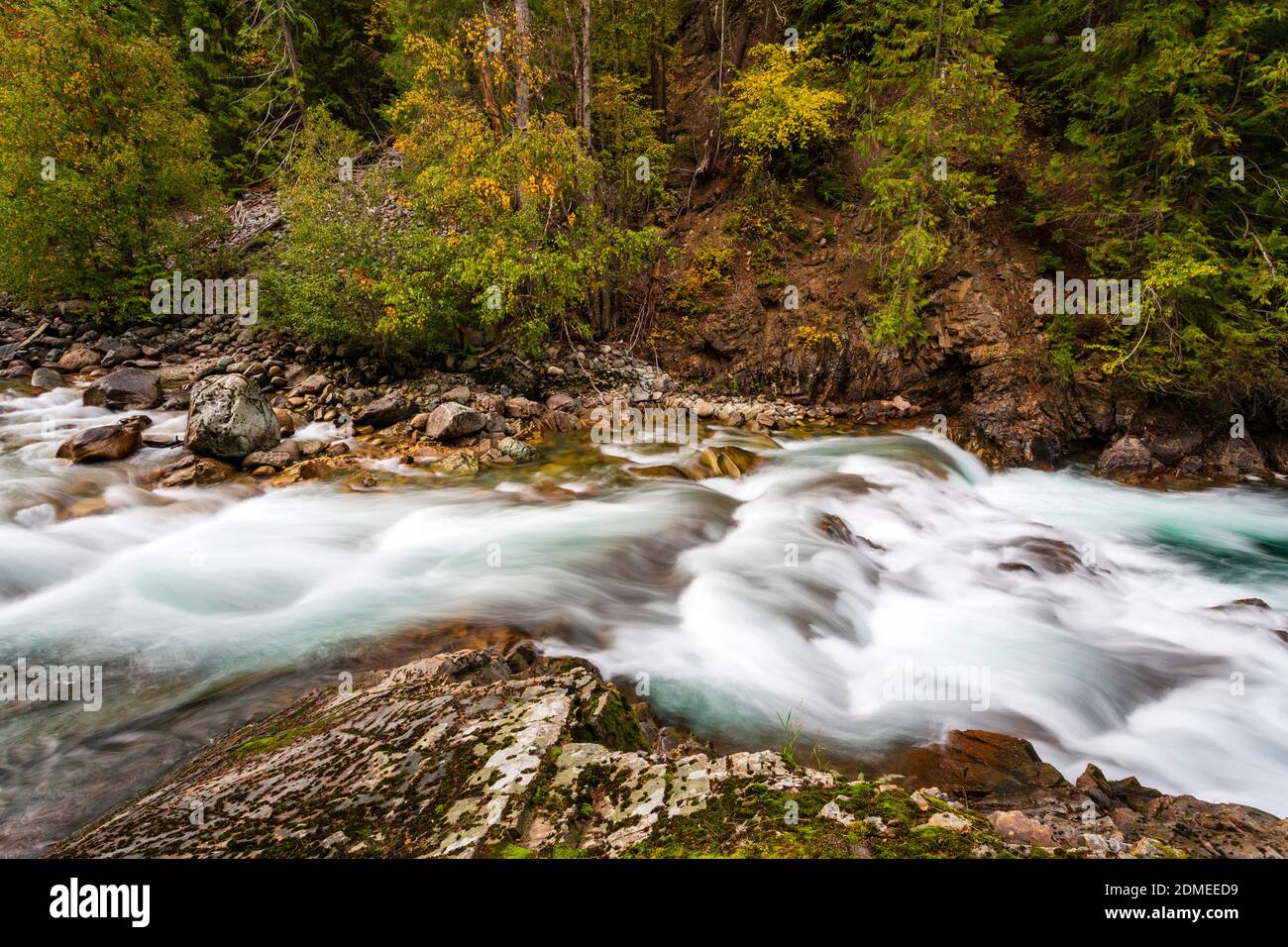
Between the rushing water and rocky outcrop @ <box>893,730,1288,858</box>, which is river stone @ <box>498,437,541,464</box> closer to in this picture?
the rushing water

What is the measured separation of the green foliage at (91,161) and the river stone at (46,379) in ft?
8.74

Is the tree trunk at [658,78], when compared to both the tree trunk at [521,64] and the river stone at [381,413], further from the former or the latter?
the river stone at [381,413]

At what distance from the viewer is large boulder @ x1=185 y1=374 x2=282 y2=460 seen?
841cm

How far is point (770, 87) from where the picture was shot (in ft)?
43.9

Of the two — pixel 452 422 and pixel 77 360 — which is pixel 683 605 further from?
pixel 77 360

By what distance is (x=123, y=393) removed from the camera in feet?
35.4

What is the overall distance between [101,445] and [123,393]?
11.8 feet

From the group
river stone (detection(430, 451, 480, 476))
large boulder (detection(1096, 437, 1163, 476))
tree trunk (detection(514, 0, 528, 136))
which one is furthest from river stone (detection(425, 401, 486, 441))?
large boulder (detection(1096, 437, 1163, 476))

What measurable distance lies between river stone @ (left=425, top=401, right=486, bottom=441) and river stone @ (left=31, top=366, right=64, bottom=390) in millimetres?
7918

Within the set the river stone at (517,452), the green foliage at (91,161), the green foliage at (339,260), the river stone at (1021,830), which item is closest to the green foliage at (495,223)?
the green foliage at (339,260)

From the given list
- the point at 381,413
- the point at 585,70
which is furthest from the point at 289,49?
the point at 381,413

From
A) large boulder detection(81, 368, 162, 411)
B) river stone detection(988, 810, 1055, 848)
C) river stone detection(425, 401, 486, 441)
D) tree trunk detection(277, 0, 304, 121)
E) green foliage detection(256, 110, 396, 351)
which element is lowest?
river stone detection(988, 810, 1055, 848)

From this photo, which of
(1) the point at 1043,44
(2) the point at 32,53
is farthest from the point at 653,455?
(2) the point at 32,53
